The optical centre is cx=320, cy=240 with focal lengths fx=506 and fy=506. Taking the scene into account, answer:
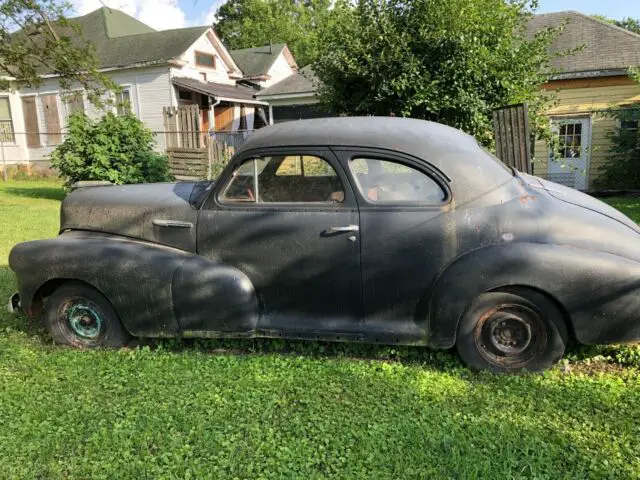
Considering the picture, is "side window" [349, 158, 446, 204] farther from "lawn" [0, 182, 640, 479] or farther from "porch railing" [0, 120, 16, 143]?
"porch railing" [0, 120, 16, 143]

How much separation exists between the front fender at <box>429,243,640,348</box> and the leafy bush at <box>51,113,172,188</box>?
10.2 m

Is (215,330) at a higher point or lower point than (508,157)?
lower

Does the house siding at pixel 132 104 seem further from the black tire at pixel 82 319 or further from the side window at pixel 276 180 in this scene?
the side window at pixel 276 180

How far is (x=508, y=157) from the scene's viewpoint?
752 centimetres

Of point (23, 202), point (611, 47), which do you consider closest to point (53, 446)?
point (23, 202)

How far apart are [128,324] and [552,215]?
3253 mm

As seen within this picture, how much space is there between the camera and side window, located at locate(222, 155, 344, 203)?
149 inches

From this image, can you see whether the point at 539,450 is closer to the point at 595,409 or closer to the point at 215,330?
the point at 595,409

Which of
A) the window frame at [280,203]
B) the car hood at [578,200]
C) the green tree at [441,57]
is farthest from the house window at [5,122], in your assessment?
the car hood at [578,200]

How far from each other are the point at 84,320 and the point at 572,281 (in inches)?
146

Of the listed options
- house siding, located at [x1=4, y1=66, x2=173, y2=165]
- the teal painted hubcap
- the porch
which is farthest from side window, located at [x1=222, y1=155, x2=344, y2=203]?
house siding, located at [x1=4, y1=66, x2=173, y2=165]

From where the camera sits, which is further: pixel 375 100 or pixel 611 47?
pixel 611 47

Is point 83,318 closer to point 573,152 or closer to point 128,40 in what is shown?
point 573,152

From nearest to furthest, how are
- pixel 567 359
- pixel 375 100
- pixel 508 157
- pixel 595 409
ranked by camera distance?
pixel 595 409
pixel 567 359
pixel 508 157
pixel 375 100
